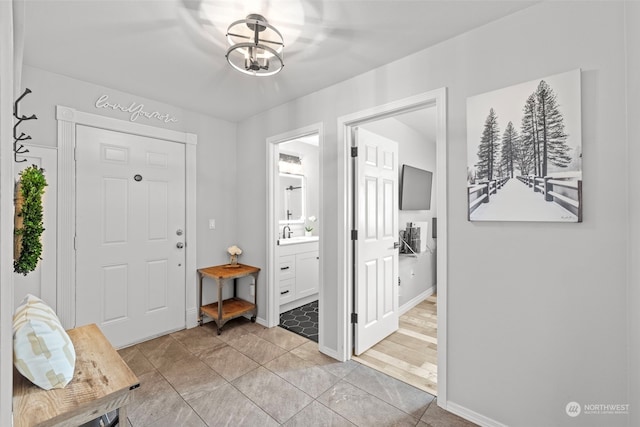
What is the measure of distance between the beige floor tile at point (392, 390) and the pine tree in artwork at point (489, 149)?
155 cm

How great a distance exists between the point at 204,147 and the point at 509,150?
2.96 m

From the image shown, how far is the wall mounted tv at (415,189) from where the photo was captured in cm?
363

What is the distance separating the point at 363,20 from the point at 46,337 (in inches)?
88.9

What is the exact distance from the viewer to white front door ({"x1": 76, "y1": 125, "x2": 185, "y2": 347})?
2.51 metres

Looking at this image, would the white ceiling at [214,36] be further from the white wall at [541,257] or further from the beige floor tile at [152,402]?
the beige floor tile at [152,402]

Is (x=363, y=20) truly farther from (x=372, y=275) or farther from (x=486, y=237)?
(x=372, y=275)

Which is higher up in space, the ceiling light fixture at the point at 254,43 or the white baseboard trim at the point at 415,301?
the ceiling light fixture at the point at 254,43

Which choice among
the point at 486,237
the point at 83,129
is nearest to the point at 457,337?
the point at 486,237

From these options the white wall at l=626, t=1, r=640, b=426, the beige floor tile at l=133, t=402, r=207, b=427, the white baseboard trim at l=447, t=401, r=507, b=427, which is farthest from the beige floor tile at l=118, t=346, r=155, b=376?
the white wall at l=626, t=1, r=640, b=426

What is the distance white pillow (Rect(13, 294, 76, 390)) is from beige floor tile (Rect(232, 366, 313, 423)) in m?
1.14

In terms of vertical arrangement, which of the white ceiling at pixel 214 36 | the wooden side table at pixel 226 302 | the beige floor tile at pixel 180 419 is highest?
the white ceiling at pixel 214 36

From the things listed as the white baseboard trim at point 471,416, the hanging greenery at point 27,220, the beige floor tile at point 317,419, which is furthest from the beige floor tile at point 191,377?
the white baseboard trim at point 471,416

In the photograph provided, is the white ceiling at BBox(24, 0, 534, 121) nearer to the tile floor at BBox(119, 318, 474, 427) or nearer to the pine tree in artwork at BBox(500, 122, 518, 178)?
the pine tree in artwork at BBox(500, 122, 518, 178)

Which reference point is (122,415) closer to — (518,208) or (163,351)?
(163,351)
